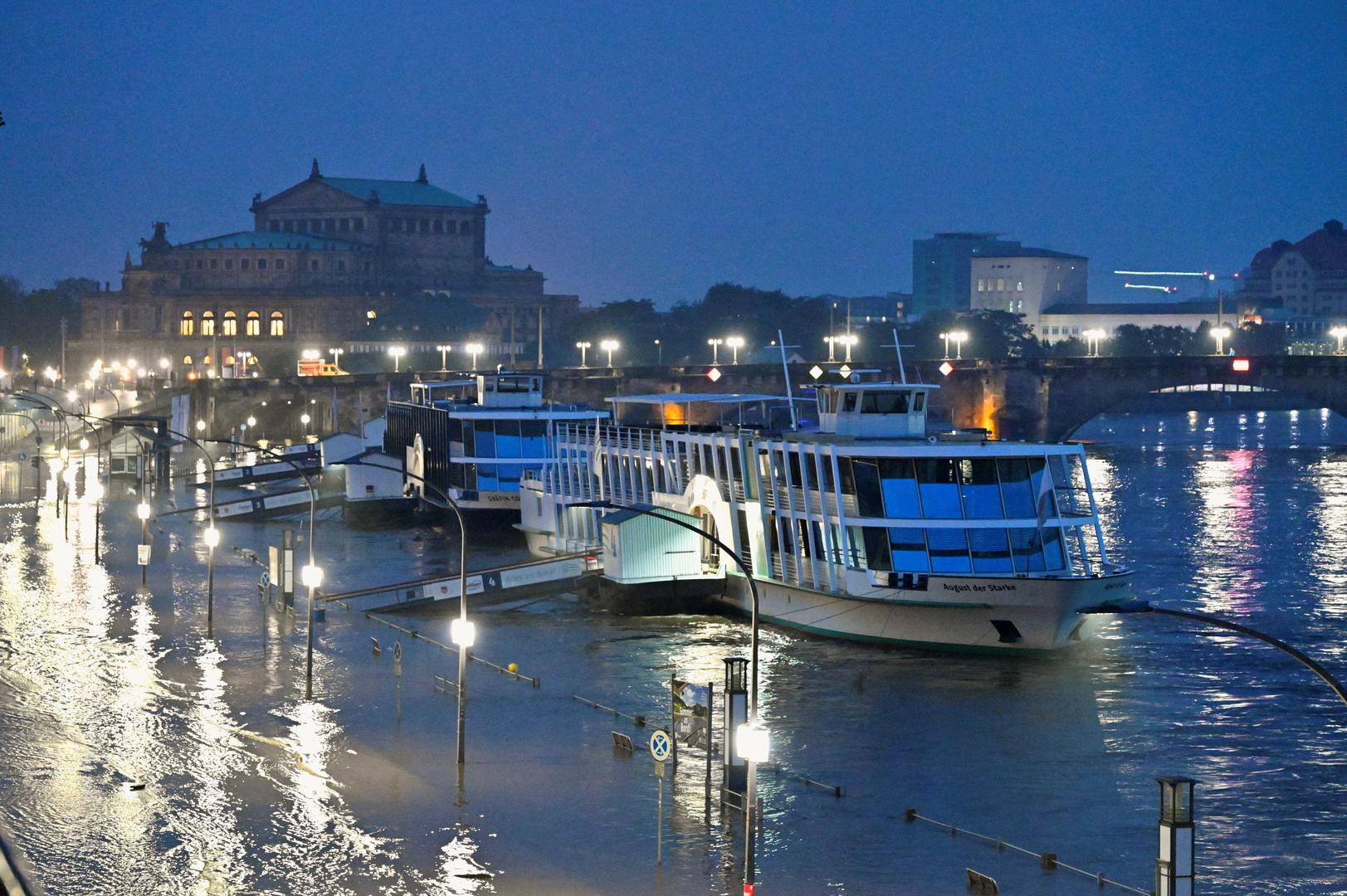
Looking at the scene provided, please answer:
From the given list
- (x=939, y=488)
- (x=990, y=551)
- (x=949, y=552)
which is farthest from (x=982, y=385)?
(x=949, y=552)

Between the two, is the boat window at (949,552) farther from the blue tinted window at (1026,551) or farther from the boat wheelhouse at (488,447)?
the boat wheelhouse at (488,447)

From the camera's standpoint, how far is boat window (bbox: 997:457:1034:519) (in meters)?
54.8

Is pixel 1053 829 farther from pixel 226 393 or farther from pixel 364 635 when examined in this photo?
pixel 226 393

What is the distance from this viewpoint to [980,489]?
2160 inches

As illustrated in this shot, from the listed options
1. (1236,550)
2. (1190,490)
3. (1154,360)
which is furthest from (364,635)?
(1154,360)

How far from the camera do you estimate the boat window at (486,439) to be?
9019 cm

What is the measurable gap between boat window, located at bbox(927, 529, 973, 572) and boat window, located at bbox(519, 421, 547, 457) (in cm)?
3865

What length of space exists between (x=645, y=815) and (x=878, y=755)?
30.9 feet

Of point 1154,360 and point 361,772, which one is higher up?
point 1154,360

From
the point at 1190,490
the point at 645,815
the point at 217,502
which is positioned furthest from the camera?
the point at 1190,490

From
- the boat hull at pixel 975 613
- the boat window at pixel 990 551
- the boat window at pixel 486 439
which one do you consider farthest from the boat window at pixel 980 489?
the boat window at pixel 486 439

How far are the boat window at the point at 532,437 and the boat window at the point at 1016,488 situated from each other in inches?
1541

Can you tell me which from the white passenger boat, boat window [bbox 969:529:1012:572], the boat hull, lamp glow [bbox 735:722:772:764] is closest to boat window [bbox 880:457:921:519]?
the white passenger boat

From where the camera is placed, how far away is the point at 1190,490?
124375 mm
